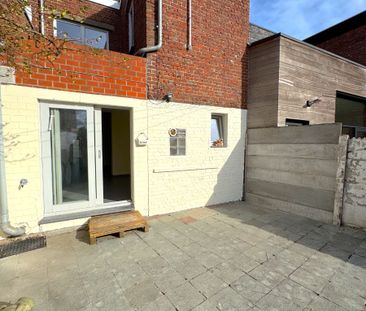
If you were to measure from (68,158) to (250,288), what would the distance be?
356 centimetres

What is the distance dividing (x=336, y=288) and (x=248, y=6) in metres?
6.32

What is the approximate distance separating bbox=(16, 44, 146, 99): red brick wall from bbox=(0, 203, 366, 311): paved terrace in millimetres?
2620

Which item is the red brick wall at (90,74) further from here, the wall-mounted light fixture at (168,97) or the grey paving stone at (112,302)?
the grey paving stone at (112,302)

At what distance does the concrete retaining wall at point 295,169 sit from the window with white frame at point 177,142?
2.03 metres

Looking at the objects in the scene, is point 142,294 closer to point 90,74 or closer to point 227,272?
point 227,272

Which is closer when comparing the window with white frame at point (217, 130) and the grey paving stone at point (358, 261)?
the grey paving stone at point (358, 261)

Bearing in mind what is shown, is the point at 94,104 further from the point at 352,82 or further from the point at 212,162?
the point at 352,82

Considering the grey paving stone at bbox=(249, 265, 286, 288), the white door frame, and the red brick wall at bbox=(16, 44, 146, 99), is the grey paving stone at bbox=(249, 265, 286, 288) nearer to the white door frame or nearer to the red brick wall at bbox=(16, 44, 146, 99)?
the white door frame

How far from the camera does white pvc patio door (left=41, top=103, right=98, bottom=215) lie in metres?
3.57

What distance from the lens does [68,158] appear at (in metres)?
3.82

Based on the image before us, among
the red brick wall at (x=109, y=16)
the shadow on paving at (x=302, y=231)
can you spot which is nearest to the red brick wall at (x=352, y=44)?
the shadow on paving at (x=302, y=231)

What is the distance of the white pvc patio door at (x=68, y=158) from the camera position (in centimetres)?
357

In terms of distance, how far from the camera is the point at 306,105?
18.2ft

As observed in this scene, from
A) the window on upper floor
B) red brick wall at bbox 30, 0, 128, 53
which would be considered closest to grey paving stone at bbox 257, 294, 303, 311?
red brick wall at bbox 30, 0, 128, 53
